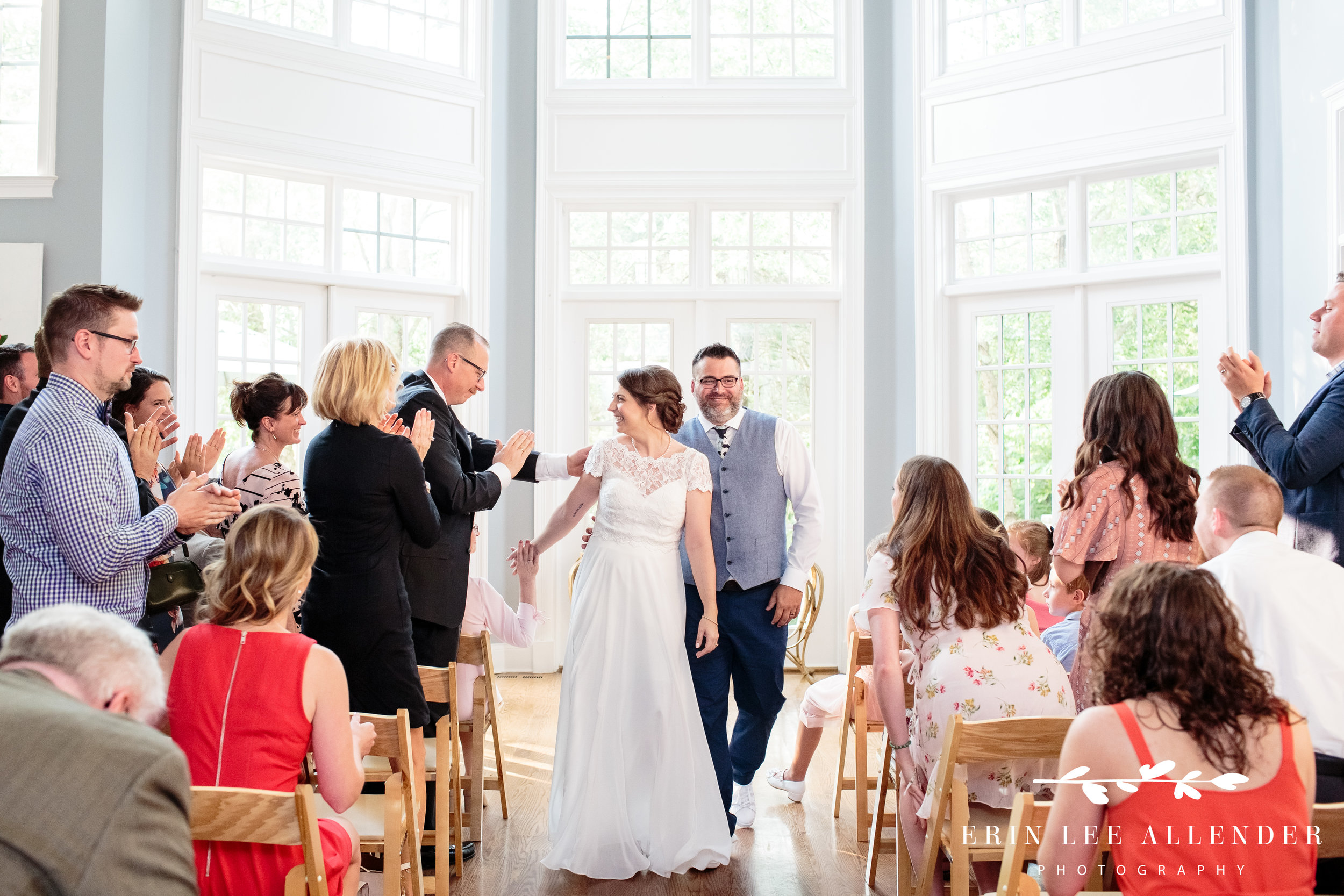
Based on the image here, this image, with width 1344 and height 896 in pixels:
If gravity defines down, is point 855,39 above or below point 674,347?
above

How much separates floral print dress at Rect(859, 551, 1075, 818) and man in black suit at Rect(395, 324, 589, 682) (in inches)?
57.8

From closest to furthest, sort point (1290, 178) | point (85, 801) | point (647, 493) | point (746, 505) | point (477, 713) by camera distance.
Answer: point (85, 801) < point (647, 493) < point (477, 713) < point (746, 505) < point (1290, 178)

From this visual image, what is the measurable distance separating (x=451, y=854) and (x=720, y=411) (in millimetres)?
1788

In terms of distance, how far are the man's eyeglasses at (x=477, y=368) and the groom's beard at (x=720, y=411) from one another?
30.5 inches

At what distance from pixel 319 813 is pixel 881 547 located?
1.59 m

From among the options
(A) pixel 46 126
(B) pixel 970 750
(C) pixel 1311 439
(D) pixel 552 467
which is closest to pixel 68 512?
(D) pixel 552 467

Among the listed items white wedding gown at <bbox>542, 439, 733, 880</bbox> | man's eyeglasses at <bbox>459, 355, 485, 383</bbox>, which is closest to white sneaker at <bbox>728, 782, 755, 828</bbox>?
white wedding gown at <bbox>542, 439, 733, 880</bbox>

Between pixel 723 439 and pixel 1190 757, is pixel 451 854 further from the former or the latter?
pixel 1190 757

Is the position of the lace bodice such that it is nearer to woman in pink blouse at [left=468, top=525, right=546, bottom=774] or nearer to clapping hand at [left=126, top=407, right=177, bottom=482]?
woman in pink blouse at [left=468, top=525, right=546, bottom=774]

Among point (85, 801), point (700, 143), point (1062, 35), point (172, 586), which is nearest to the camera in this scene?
point (85, 801)

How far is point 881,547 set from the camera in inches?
113

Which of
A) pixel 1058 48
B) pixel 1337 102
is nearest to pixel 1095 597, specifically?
pixel 1337 102

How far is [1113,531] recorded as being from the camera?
2836 mm

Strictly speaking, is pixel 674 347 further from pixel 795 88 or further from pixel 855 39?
pixel 855 39
